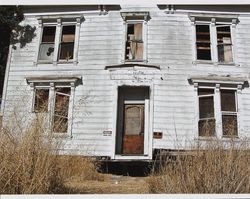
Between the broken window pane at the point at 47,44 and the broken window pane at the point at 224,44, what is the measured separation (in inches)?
171

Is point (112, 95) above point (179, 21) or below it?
below

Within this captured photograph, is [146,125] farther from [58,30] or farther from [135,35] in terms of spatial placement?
[58,30]

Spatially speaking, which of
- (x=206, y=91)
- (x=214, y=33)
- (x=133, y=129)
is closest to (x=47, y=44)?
(x=133, y=129)

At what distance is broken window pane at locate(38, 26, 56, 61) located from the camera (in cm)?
1022

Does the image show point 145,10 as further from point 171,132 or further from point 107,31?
point 171,132

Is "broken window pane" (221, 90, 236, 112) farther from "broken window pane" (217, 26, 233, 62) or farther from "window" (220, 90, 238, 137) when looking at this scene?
"broken window pane" (217, 26, 233, 62)

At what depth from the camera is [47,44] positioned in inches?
412

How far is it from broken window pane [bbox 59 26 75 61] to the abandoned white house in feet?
0.09

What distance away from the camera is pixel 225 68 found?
981 centimetres

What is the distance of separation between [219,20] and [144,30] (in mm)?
2004

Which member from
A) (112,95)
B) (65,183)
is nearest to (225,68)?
(112,95)

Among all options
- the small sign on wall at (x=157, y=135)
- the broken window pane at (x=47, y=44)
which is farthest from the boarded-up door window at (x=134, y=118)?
the broken window pane at (x=47, y=44)

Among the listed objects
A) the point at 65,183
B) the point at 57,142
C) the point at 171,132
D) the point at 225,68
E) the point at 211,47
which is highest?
the point at 211,47

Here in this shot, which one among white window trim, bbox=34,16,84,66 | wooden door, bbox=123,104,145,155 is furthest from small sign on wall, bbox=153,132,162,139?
white window trim, bbox=34,16,84,66
